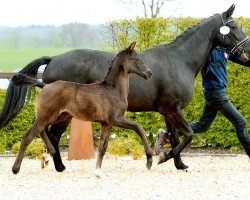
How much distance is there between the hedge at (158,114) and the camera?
534 inches

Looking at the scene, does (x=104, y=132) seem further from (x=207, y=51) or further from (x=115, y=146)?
(x=115, y=146)

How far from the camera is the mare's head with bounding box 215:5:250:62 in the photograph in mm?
10305

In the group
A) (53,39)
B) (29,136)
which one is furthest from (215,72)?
(53,39)

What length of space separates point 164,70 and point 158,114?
3.55 m

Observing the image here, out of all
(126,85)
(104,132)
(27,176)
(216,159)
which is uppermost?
(126,85)

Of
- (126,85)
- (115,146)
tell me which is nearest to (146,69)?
(126,85)

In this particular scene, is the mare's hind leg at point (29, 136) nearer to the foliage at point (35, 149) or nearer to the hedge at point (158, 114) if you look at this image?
the foliage at point (35, 149)

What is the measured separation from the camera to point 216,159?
41.2 ft

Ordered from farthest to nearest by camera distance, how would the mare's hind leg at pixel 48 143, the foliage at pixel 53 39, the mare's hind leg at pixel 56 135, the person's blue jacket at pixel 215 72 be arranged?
the foliage at pixel 53 39 → the person's blue jacket at pixel 215 72 → the mare's hind leg at pixel 56 135 → the mare's hind leg at pixel 48 143

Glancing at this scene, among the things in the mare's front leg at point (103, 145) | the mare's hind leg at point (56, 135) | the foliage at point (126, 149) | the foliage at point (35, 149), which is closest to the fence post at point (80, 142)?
the foliage at point (126, 149)

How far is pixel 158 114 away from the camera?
44.9ft

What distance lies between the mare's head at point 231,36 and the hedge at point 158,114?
3185 mm

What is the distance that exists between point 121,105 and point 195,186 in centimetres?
153

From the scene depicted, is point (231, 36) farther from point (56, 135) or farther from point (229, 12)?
point (56, 135)
